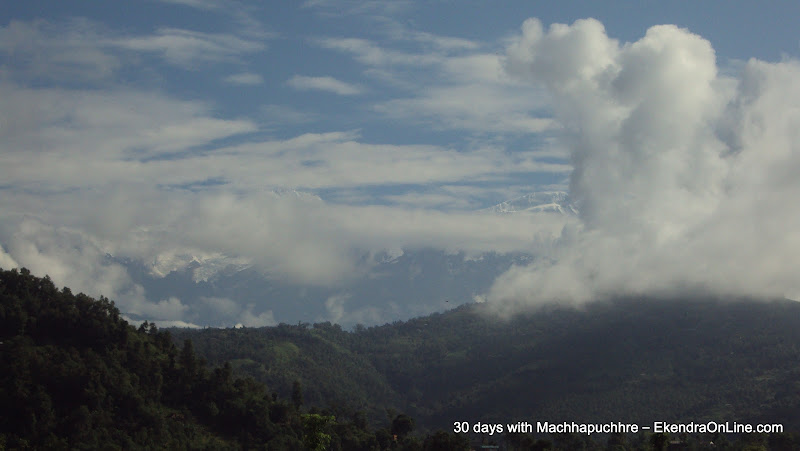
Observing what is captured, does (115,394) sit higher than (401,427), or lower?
lower

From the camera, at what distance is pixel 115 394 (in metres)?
148

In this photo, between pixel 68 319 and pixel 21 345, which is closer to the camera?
pixel 21 345

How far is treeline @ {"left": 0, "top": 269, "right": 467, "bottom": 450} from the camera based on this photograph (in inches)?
5344

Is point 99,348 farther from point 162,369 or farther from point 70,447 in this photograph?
point 70,447

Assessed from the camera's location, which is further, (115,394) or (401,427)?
(401,427)

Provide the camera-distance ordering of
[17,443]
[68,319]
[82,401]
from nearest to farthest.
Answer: [17,443] → [82,401] → [68,319]

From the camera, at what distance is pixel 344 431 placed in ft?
590

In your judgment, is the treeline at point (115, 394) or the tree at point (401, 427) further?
the tree at point (401, 427)

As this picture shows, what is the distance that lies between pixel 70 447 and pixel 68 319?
36162 millimetres

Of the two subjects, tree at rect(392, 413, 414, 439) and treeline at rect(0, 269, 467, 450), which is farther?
tree at rect(392, 413, 414, 439)

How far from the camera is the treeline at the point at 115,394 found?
135750mm

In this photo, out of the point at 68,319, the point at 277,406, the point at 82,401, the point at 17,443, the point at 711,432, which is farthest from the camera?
the point at 711,432

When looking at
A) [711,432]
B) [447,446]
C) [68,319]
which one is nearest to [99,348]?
[68,319]

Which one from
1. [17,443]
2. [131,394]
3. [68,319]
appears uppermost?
[68,319]
